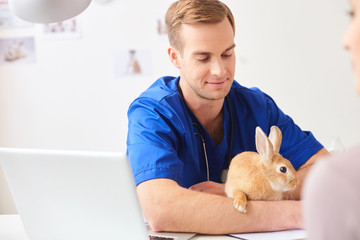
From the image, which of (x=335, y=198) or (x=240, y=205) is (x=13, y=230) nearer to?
(x=240, y=205)

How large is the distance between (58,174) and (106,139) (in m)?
1.91

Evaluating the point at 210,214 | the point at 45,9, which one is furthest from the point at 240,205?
the point at 45,9

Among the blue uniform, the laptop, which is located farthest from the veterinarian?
the blue uniform

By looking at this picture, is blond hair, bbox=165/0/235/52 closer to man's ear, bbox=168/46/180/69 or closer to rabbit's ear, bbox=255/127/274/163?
man's ear, bbox=168/46/180/69

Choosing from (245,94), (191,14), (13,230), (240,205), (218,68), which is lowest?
(13,230)

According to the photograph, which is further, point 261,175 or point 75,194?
point 261,175

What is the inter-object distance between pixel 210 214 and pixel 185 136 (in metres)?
0.40

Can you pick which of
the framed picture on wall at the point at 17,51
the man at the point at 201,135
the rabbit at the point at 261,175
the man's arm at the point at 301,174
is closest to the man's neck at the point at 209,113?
the man at the point at 201,135

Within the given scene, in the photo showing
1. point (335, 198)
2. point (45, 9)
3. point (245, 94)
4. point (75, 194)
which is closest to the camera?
point (335, 198)

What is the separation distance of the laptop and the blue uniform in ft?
0.82

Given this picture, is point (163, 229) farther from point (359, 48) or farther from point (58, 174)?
point (359, 48)

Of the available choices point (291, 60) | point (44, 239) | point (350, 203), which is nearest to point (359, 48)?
point (350, 203)

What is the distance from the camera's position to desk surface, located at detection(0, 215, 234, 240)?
44.0 inches

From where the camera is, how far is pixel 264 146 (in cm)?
113
